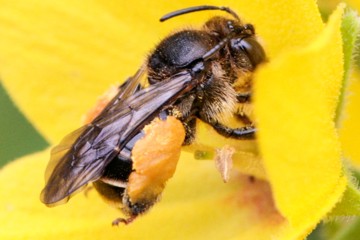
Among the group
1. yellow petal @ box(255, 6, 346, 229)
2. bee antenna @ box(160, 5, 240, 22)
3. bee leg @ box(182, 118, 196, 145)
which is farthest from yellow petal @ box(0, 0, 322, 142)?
yellow petal @ box(255, 6, 346, 229)

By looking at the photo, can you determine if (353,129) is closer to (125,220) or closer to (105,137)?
(125,220)

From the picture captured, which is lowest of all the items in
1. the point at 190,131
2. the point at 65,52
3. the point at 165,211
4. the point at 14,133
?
the point at 14,133

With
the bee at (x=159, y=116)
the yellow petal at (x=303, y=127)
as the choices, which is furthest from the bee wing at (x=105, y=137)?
the yellow petal at (x=303, y=127)

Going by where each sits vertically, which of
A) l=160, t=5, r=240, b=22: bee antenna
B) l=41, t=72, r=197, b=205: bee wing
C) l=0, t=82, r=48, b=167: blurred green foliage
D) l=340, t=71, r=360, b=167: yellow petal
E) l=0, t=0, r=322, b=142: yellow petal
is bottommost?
l=0, t=82, r=48, b=167: blurred green foliage

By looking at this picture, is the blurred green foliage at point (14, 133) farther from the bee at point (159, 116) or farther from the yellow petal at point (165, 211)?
the bee at point (159, 116)

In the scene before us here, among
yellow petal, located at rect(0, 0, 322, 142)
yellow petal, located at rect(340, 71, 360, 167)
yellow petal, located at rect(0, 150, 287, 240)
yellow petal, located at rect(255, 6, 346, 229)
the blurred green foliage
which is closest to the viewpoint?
yellow petal, located at rect(255, 6, 346, 229)

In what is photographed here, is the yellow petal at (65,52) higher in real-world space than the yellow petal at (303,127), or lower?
lower

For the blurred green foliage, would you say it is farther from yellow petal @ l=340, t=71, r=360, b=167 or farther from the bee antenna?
the bee antenna

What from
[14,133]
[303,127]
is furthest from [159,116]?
[14,133]
